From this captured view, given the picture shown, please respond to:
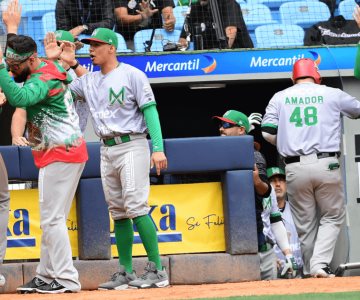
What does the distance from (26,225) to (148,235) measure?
1400 mm

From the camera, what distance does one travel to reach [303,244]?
8.21 meters

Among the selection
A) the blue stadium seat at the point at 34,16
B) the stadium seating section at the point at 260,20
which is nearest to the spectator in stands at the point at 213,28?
the stadium seating section at the point at 260,20

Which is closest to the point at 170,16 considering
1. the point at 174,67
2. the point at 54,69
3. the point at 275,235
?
the point at 174,67

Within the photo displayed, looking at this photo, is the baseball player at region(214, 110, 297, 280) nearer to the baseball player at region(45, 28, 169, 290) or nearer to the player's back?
the player's back

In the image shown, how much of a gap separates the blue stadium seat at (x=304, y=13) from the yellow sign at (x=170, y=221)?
162 inches

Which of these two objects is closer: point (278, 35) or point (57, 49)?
point (57, 49)

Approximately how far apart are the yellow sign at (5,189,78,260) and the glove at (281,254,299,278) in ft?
5.95

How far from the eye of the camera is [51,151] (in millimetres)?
6547

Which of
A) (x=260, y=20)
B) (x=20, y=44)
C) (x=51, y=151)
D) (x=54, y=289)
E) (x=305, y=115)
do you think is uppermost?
(x=260, y=20)

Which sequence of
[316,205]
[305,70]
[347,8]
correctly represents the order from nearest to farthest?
[316,205]
[305,70]
[347,8]

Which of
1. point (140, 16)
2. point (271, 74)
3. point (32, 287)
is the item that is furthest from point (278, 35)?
point (32, 287)

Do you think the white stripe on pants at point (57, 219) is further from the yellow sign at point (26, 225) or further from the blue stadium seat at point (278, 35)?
the blue stadium seat at point (278, 35)

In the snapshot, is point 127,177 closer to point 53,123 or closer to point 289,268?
point 53,123

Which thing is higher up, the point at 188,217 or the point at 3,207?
the point at 3,207
